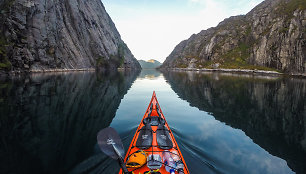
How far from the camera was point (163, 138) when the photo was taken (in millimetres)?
8500

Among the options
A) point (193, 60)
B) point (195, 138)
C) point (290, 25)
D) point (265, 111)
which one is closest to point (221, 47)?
point (193, 60)

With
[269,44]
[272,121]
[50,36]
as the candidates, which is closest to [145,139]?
[272,121]

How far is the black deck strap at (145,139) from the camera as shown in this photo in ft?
25.7

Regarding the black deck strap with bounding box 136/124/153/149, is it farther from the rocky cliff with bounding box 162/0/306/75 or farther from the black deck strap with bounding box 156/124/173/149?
the rocky cliff with bounding box 162/0/306/75

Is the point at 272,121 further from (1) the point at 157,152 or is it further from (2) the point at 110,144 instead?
(2) the point at 110,144

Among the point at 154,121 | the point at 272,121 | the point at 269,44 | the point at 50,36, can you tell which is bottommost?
the point at 272,121

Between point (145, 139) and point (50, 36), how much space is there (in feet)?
275

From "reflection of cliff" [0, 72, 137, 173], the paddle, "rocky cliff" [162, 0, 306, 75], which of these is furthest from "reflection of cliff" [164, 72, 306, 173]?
"rocky cliff" [162, 0, 306, 75]

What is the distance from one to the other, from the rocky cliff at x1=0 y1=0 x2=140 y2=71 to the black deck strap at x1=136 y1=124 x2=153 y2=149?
2205 inches

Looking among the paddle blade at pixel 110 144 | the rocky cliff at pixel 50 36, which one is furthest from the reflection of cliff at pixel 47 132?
the rocky cliff at pixel 50 36

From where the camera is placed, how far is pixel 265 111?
19.5 m

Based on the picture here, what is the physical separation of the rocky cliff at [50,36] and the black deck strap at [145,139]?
184 feet

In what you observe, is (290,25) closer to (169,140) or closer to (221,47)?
(221,47)

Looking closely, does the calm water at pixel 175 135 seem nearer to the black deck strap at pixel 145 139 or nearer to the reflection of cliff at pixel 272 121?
the reflection of cliff at pixel 272 121
